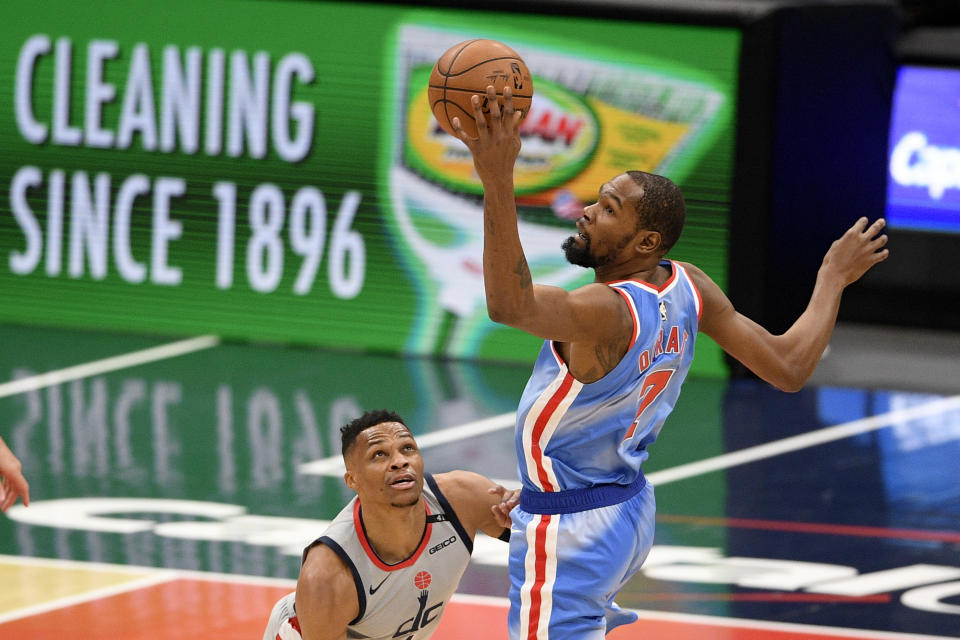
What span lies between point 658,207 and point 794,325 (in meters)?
0.77

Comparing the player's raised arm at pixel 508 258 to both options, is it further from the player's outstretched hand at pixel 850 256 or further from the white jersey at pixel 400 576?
the white jersey at pixel 400 576

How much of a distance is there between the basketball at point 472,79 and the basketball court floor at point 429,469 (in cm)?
303

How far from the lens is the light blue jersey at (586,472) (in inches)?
198

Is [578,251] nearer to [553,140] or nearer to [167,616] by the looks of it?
[167,616]

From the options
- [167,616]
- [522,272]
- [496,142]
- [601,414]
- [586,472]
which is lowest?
[167,616]

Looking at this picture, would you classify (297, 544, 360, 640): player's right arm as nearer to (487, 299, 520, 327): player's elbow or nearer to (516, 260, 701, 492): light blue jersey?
(516, 260, 701, 492): light blue jersey

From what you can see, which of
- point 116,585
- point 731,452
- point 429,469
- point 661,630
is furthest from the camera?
point 731,452

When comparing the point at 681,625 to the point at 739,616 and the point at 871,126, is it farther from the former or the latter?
the point at 871,126

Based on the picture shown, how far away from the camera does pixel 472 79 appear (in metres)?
5.13

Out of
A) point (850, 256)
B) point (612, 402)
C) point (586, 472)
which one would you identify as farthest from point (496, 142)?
point (850, 256)

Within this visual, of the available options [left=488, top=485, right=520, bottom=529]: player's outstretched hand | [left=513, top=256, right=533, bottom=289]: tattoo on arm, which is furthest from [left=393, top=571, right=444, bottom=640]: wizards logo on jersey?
[left=513, top=256, right=533, bottom=289]: tattoo on arm

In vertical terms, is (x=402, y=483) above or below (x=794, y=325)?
below

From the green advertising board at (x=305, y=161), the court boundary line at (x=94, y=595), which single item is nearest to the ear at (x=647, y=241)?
the court boundary line at (x=94, y=595)

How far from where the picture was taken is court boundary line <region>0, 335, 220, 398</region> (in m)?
11.6
